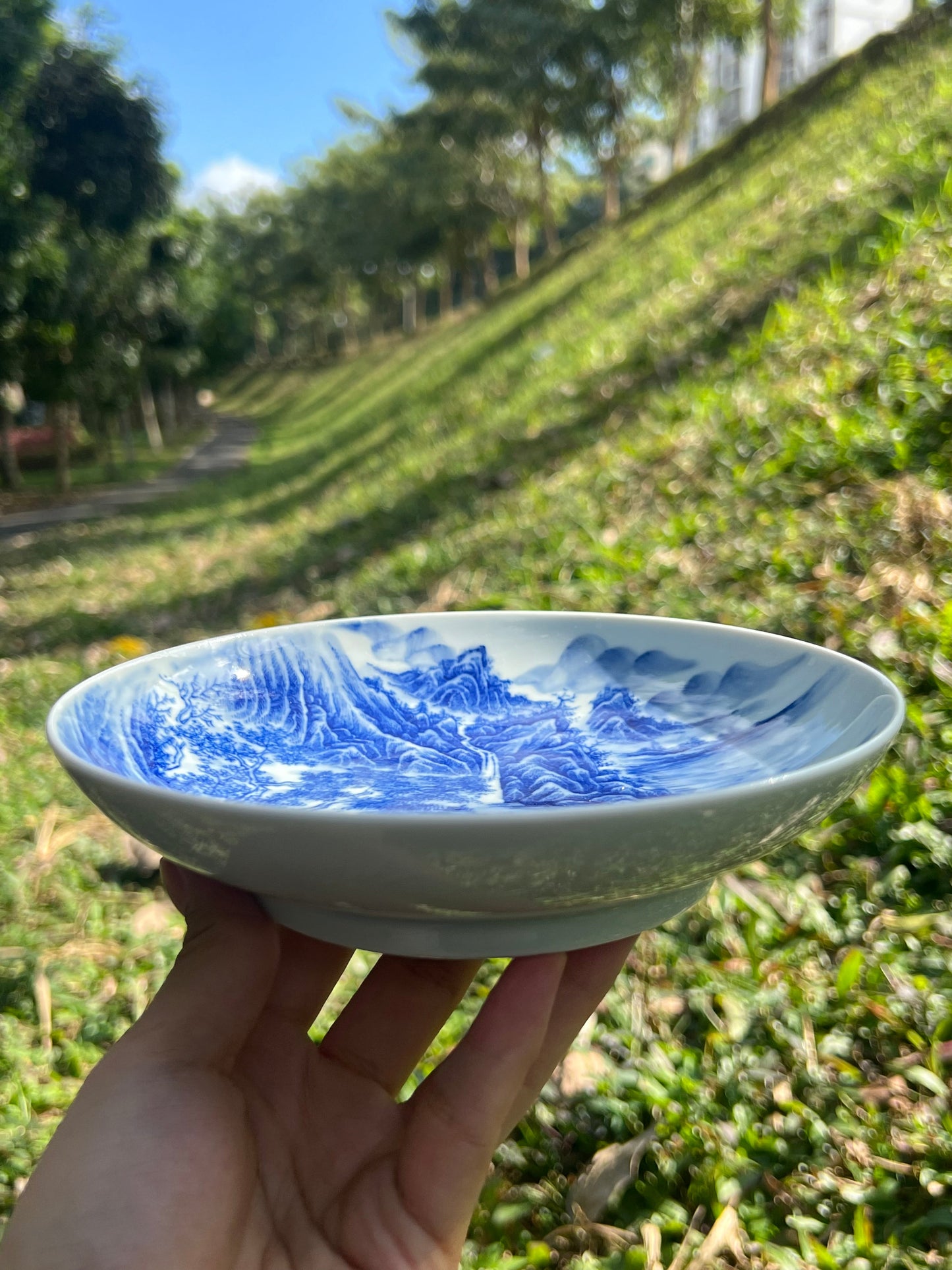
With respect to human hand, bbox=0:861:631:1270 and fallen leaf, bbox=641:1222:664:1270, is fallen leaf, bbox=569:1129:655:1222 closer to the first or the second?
fallen leaf, bbox=641:1222:664:1270

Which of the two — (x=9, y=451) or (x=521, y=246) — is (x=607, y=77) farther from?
(x=9, y=451)

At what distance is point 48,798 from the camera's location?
288cm

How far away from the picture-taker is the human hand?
0.98 meters

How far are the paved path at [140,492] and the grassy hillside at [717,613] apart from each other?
4.38 m

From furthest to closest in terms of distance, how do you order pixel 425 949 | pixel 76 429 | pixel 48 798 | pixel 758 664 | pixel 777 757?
pixel 76 429 < pixel 48 798 < pixel 758 664 < pixel 777 757 < pixel 425 949

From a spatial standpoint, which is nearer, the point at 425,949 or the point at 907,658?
the point at 425,949

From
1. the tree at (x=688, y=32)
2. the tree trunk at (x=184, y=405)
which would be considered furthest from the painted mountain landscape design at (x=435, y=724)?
the tree trunk at (x=184, y=405)

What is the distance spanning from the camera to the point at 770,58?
13.3 meters

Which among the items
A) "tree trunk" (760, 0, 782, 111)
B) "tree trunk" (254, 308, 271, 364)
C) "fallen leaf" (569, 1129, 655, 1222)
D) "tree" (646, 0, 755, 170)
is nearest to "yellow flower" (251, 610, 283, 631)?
"fallen leaf" (569, 1129, 655, 1222)

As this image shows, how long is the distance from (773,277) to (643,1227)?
15.1 ft

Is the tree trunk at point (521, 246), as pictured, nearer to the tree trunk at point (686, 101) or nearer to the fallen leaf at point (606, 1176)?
the tree trunk at point (686, 101)

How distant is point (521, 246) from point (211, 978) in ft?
86.4

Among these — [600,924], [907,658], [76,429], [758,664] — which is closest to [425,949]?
[600,924]

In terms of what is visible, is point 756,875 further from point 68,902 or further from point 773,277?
point 773,277
